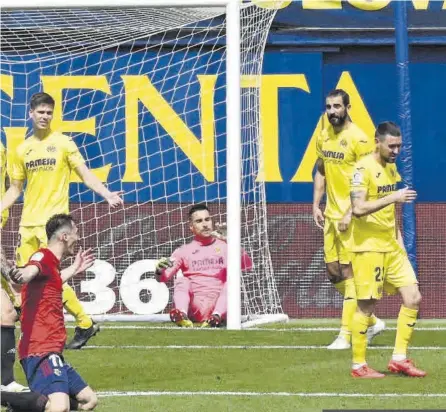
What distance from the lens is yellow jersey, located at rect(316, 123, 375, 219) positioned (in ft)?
41.5

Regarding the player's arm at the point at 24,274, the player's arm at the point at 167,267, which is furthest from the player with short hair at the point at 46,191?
the player's arm at the point at 24,274

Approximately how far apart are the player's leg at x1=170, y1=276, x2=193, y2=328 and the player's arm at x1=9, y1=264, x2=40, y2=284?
5671 millimetres

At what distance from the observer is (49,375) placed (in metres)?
8.88

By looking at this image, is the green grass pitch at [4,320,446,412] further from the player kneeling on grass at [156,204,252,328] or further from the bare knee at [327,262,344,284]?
the player kneeling on grass at [156,204,252,328]

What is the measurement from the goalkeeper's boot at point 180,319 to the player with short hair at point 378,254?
147 inches

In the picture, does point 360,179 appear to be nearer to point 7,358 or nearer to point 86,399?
point 7,358

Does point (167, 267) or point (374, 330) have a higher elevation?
point (167, 267)

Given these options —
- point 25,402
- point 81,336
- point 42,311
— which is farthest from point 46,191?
point 25,402

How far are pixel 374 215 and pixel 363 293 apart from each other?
0.57m

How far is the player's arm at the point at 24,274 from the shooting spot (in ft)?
28.5

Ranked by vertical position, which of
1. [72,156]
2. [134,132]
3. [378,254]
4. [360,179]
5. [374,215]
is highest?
[134,132]

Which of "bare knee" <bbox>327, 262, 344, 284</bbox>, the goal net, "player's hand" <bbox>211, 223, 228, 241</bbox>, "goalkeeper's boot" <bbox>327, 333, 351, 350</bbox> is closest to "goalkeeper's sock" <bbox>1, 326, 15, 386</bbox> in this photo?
"goalkeeper's boot" <bbox>327, 333, 351, 350</bbox>

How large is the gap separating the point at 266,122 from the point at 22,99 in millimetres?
2445

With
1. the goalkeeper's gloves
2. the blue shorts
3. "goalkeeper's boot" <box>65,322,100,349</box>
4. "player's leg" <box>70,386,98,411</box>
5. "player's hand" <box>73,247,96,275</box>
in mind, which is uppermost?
the goalkeeper's gloves
